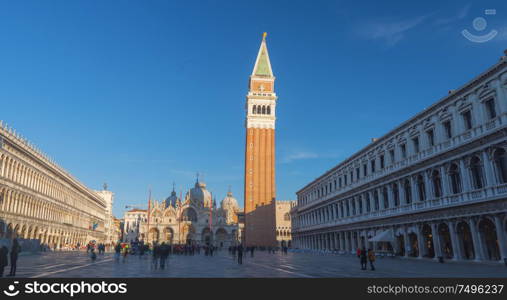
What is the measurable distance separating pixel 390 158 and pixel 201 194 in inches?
3452

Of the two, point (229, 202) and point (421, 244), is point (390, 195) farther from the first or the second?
point (229, 202)

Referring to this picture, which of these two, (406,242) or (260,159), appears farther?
(260,159)

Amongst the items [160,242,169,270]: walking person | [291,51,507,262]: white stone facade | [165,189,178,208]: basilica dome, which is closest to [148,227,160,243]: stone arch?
[165,189,178,208]: basilica dome

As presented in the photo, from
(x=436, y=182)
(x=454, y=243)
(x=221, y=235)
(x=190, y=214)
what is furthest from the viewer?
(x=190, y=214)

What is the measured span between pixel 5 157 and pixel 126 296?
35381 millimetres

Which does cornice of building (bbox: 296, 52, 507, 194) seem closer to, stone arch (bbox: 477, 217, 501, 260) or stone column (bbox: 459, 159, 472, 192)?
stone column (bbox: 459, 159, 472, 192)

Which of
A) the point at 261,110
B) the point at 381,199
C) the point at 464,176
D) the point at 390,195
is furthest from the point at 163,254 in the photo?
the point at 261,110

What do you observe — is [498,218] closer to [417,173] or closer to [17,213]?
[417,173]

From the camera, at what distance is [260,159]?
74.6 meters

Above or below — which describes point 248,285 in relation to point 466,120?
below

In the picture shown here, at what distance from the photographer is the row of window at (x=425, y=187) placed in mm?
19922

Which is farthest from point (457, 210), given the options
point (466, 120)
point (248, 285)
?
point (248, 285)

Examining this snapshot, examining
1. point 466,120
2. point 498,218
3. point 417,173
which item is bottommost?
point 498,218

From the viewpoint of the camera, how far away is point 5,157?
1403 inches
